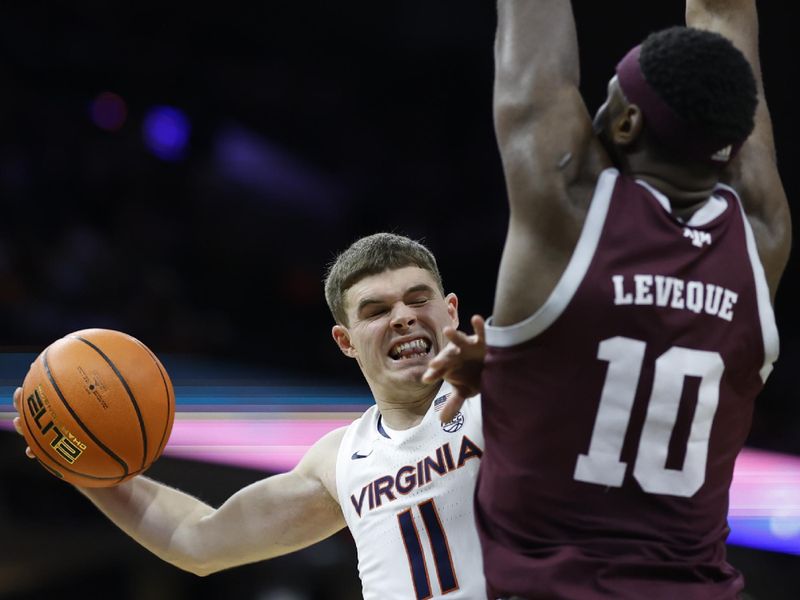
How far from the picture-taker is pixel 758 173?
8.05 feet

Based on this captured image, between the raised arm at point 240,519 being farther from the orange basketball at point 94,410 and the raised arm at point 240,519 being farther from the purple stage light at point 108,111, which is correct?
the purple stage light at point 108,111

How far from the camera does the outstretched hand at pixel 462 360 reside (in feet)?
7.47

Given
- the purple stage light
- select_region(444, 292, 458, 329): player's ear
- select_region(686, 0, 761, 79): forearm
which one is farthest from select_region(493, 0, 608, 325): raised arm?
the purple stage light

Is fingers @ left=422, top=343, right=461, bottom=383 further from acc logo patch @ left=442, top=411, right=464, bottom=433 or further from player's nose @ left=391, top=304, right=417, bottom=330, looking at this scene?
player's nose @ left=391, top=304, right=417, bottom=330

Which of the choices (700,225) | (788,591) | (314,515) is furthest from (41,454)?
(788,591)

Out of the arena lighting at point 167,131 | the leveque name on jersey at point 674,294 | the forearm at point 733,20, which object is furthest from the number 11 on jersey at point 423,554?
the arena lighting at point 167,131

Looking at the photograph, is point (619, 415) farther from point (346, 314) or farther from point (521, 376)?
point (346, 314)

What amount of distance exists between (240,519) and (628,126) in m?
2.07

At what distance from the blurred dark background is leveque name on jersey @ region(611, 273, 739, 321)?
19.7 feet

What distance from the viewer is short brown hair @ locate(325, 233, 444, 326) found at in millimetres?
3473

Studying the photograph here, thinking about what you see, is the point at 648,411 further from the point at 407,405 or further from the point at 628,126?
the point at 407,405

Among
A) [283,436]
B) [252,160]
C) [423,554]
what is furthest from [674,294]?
[252,160]

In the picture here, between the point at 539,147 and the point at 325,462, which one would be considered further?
the point at 325,462

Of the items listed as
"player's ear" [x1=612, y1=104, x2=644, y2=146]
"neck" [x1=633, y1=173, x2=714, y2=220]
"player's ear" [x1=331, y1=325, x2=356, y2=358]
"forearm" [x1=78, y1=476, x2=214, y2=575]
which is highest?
"player's ear" [x1=612, y1=104, x2=644, y2=146]
